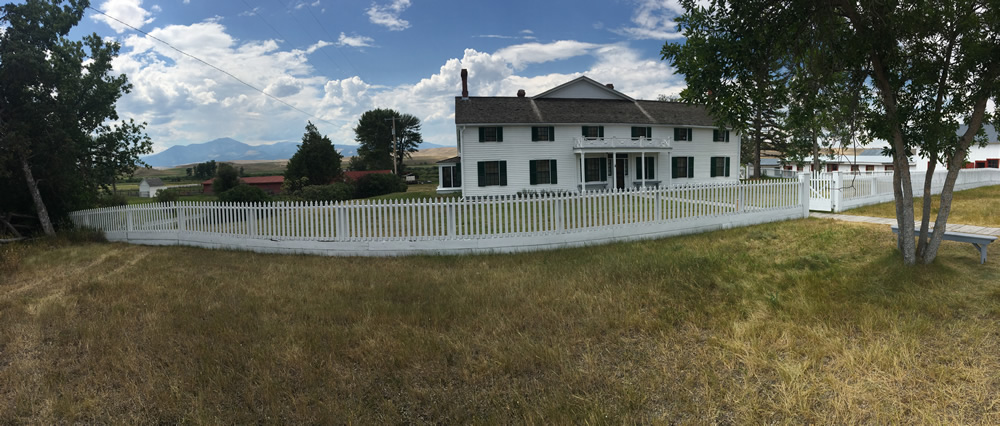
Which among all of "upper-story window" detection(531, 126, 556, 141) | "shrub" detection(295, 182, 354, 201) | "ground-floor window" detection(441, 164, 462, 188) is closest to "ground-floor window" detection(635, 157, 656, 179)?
"upper-story window" detection(531, 126, 556, 141)

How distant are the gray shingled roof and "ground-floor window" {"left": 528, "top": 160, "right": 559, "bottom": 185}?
7.35 ft

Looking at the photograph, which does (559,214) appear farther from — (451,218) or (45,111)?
(45,111)

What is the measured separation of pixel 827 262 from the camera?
7.42 m

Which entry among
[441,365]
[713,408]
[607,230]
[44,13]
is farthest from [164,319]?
[44,13]

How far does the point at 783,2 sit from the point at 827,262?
403 centimetres

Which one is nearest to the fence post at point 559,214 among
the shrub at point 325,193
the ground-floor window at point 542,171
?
the ground-floor window at point 542,171

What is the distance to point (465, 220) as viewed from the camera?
9453 mm

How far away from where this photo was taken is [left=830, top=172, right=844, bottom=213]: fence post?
1388cm

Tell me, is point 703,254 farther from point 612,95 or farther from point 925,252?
point 612,95

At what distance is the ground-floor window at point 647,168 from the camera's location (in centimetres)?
2842

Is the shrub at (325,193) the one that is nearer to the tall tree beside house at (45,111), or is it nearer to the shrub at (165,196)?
the shrub at (165,196)

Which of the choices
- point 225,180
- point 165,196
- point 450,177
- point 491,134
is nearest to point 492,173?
point 491,134

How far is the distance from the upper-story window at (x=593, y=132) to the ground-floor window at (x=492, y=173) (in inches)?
205

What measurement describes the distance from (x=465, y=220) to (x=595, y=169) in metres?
19.1
